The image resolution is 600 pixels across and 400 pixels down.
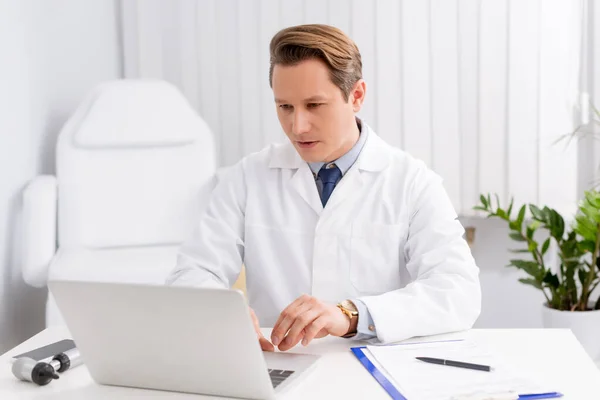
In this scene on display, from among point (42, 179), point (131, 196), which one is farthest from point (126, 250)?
point (42, 179)

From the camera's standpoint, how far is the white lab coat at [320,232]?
1.70m

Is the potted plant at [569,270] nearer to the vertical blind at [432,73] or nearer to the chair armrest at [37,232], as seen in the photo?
the vertical blind at [432,73]

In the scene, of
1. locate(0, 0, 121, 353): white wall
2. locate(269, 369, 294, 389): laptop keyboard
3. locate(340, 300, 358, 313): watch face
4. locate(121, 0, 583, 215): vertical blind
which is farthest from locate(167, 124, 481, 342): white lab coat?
locate(121, 0, 583, 215): vertical blind

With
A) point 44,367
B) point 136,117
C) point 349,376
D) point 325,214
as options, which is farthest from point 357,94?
point 136,117

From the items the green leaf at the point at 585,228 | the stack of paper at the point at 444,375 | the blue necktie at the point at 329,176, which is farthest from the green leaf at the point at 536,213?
the stack of paper at the point at 444,375

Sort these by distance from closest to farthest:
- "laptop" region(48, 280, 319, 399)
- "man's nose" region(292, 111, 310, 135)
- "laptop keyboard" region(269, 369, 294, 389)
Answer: "laptop" region(48, 280, 319, 399), "laptop keyboard" region(269, 369, 294, 389), "man's nose" region(292, 111, 310, 135)

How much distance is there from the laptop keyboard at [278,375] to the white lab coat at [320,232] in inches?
17.2

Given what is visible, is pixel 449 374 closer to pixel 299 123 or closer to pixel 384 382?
pixel 384 382

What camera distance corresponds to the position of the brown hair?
163 centimetres

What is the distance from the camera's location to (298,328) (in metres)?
1.31

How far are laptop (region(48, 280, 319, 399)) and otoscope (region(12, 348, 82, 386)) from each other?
67mm

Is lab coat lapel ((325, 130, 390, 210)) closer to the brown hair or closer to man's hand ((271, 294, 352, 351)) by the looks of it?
the brown hair

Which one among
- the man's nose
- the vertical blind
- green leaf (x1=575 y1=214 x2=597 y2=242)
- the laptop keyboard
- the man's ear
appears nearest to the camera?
the laptop keyboard

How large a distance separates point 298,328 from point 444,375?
0.85ft
